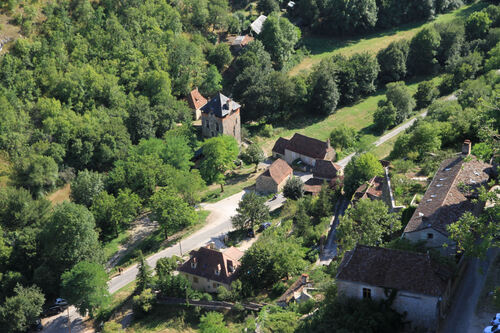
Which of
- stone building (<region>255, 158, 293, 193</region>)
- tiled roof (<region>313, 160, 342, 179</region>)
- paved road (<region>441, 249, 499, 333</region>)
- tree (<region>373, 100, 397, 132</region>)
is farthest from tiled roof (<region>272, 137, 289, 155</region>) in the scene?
paved road (<region>441, 249, 499, 333</region>)

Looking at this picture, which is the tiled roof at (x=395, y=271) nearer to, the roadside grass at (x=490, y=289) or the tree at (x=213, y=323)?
the roadside grass at (x=490, y=289)

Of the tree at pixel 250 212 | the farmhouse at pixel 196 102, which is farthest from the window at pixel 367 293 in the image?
the farmhouse at pixel 196 102

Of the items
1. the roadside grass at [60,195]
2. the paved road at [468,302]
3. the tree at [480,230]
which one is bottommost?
the paved road at [468,302]

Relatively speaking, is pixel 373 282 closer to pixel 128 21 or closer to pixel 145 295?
pixel 145 295

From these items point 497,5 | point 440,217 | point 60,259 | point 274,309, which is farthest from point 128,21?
point 497,5

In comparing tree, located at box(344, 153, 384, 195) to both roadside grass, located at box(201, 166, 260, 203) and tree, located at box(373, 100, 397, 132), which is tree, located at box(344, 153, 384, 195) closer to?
roadside grass, located at box(201, 166, 260, 203)

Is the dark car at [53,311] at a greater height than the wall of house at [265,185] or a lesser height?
lesser
